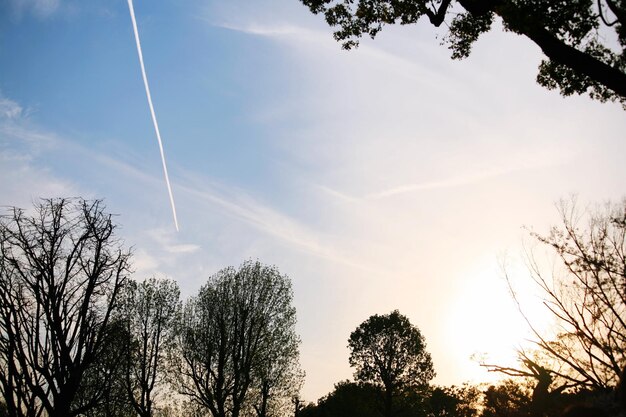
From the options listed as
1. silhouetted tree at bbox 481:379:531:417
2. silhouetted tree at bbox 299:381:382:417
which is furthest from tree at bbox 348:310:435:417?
silhouetted tree at bbox 481:379:531:417

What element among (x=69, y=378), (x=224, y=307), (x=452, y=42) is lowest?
(x=69, y=378)

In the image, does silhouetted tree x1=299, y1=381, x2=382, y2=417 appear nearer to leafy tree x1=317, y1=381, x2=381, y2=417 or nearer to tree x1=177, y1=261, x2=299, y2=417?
leafy tree x1=317, y1=381, x2=381, y2=417

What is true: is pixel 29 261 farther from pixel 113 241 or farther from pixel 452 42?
pixel 452 42

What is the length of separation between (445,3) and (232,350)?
997 inches

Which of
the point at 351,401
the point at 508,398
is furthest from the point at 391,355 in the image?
the point at 508,398

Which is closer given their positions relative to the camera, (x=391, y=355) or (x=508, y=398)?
(x=508, y=398)

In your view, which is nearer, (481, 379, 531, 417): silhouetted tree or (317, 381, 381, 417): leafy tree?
(481, 379, 531, 417): silhouetted tree

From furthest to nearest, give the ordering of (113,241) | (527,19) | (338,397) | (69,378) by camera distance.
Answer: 1. (338,397)
2. (113,241)
3. (527,19)
4. (69,378)

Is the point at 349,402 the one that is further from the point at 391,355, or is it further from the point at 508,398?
the point at 508,398

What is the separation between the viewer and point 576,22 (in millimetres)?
10109

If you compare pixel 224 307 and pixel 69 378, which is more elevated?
pixel 224 307

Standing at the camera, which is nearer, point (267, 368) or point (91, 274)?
point (91, 274)

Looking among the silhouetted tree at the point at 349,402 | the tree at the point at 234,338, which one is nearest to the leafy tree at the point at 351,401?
the silhouetted tree at the point at 349,402

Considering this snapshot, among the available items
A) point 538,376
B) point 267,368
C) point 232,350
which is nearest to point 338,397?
point 267,368
